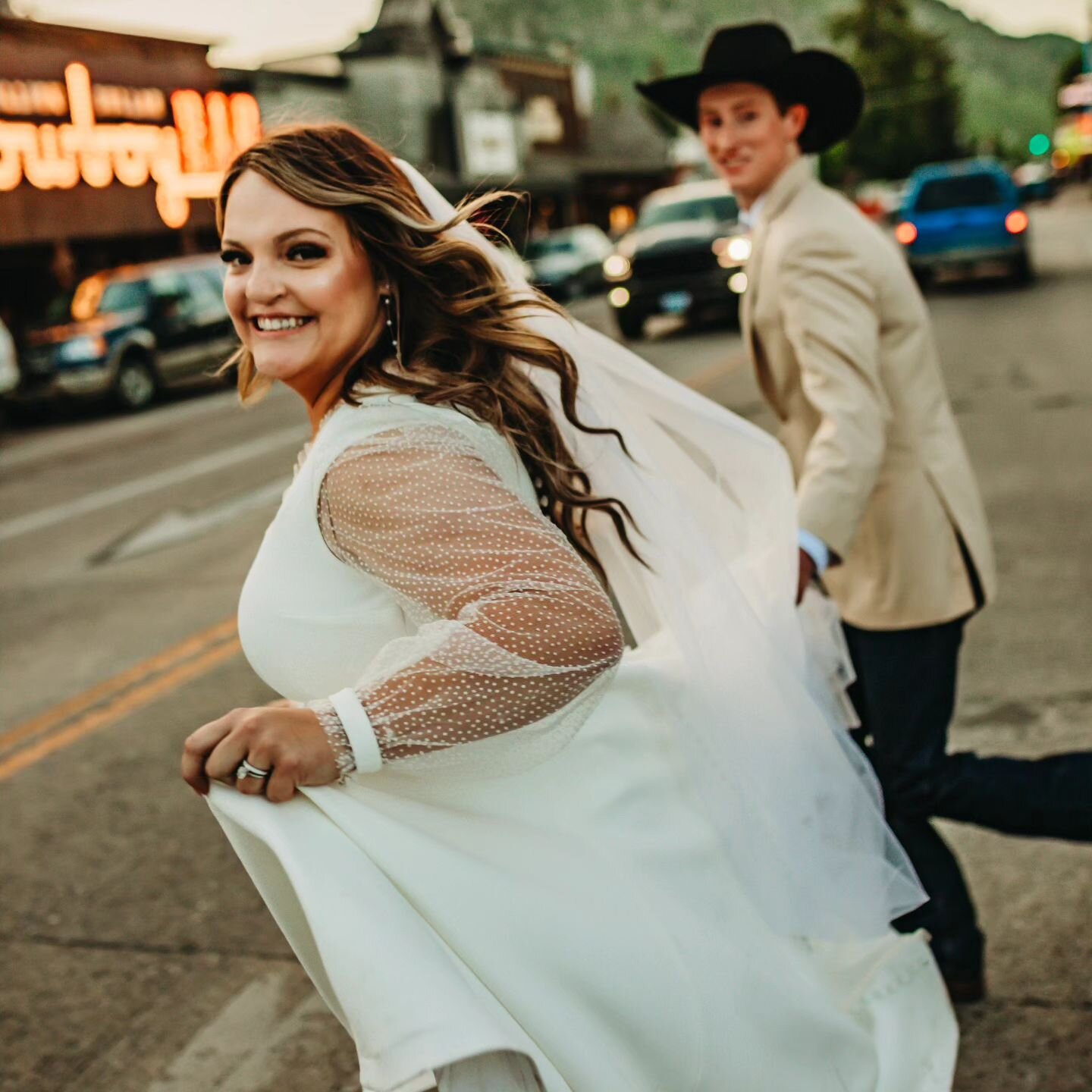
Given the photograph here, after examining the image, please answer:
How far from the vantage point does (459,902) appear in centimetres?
176

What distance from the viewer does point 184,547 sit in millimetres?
8836

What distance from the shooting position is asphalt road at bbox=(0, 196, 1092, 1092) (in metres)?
3.01

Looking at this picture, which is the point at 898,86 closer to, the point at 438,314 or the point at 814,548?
the point at 814,548

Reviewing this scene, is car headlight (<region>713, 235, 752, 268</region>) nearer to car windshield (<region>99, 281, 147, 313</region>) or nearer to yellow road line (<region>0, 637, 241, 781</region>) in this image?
car windshield (<region>99, 281, 147, 313</region>)

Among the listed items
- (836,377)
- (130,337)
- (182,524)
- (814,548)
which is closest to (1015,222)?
(130,337)

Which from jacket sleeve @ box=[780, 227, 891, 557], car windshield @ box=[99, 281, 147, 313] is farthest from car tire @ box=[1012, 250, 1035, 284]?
jacket sleeve @ box=[780, 227, 891, 557]

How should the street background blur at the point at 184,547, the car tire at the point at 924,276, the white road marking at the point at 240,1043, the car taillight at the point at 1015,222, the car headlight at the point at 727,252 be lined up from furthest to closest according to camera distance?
the car tire at the point at 924,276 → the car taillight at the point at 1015,222 → the car headlight at the point at 727,252 → the street background blur at the point at 184,547 → the white road marking at the point at 240,1043

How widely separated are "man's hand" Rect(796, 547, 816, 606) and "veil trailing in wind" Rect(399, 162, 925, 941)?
0.50 feet

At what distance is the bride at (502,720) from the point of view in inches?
66.2

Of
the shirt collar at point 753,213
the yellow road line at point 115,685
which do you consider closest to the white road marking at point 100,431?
the yellow road line at point 115,685

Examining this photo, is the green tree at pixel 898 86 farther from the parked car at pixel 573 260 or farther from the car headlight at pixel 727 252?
the car headlight at pixel 727 252

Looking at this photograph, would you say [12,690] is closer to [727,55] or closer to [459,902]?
[727,55]

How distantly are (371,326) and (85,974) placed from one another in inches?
89.4

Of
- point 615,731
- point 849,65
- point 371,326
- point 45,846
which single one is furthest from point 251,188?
point 45,846
